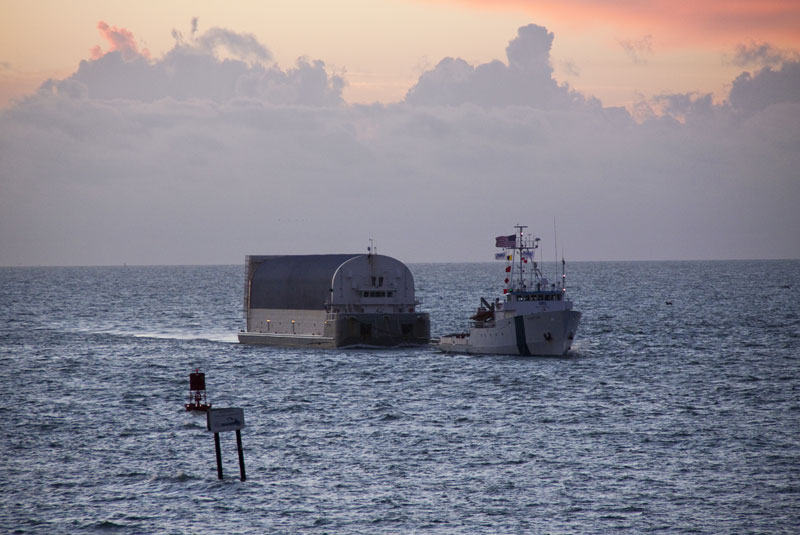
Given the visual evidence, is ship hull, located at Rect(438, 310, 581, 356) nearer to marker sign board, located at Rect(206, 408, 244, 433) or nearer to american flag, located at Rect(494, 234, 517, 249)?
american flag, located at Rect(494, 234, 517, 249)

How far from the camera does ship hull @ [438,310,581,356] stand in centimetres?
8962

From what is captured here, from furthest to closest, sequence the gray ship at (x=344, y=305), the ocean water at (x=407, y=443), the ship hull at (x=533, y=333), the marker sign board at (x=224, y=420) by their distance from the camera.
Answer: the gray ship at (x=344, y=305), the ship hull at (x=533, y=333), the marker sign board at (x=224, y=420), the ocean water at (x=407, y=443)

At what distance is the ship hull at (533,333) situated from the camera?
89.6 m

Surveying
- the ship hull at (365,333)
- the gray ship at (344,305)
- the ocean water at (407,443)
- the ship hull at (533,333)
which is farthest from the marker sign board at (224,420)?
the ship hull at (365,333)

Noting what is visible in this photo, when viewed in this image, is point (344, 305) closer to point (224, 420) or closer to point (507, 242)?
point (507, 242)

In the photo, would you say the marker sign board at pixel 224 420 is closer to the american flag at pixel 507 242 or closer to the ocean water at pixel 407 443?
the ocean water at pixel 407 443

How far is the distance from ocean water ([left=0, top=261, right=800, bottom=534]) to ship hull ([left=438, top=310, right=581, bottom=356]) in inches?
42.3

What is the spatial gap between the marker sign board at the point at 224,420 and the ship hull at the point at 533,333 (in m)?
44.8

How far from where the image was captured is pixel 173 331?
5374 inches

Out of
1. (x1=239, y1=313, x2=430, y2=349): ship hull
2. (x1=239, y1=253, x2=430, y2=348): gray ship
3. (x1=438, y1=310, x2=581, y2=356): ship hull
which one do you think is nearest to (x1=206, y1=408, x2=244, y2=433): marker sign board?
(x1=438, y1=310, x2=581, y2=356): ship hull

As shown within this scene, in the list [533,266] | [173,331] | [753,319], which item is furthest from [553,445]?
[753,319]

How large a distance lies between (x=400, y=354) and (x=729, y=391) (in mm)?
33348

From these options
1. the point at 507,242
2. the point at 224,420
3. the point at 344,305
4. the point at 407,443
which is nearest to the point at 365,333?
the point at 344,305

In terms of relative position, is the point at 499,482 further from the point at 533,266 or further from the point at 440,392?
the point at 533,266
